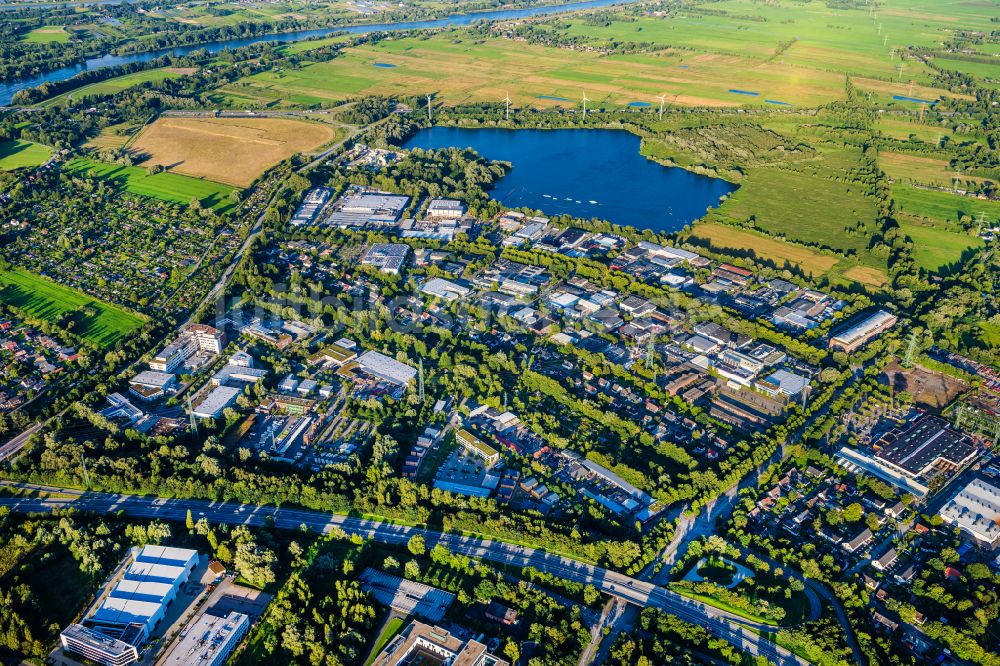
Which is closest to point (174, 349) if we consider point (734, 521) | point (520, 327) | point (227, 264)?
point (227, 264)

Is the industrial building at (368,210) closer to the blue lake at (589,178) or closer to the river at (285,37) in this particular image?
the blue lake at (589,178)

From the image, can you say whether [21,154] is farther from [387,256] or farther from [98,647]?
[98,647]

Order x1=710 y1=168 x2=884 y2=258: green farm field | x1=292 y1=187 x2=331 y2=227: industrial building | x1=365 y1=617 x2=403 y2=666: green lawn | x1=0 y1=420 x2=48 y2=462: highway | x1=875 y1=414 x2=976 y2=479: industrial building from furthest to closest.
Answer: x1=292 y1=187 x2=331 y2=227: industrial building → x1=710 y1=168 x2=884 y2=258: green farm field → x1=0 y1=420 x2=48 y2=462: highway → x1=875 y1=414 x2=976 y2=479: industrial building → x1=365 y1=617 x2=403 y2=666: green lawn

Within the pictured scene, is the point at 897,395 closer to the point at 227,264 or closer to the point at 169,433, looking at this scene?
the point at 169,433

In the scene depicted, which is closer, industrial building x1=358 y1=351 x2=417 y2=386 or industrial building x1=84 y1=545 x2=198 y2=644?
industrial building x1=84 y1=545 x2=198 y2=644

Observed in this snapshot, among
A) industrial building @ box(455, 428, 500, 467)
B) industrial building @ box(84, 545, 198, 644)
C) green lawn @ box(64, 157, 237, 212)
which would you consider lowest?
industrial building @ box(84, 545, 198, 644)

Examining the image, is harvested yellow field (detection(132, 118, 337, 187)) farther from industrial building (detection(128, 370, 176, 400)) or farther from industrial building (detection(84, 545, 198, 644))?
industrial building (detection(84, 545, 198, 644))

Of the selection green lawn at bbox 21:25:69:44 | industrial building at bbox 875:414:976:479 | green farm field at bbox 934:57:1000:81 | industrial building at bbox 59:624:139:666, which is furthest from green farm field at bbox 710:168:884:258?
green lawn at bbox 21:25:69:44
